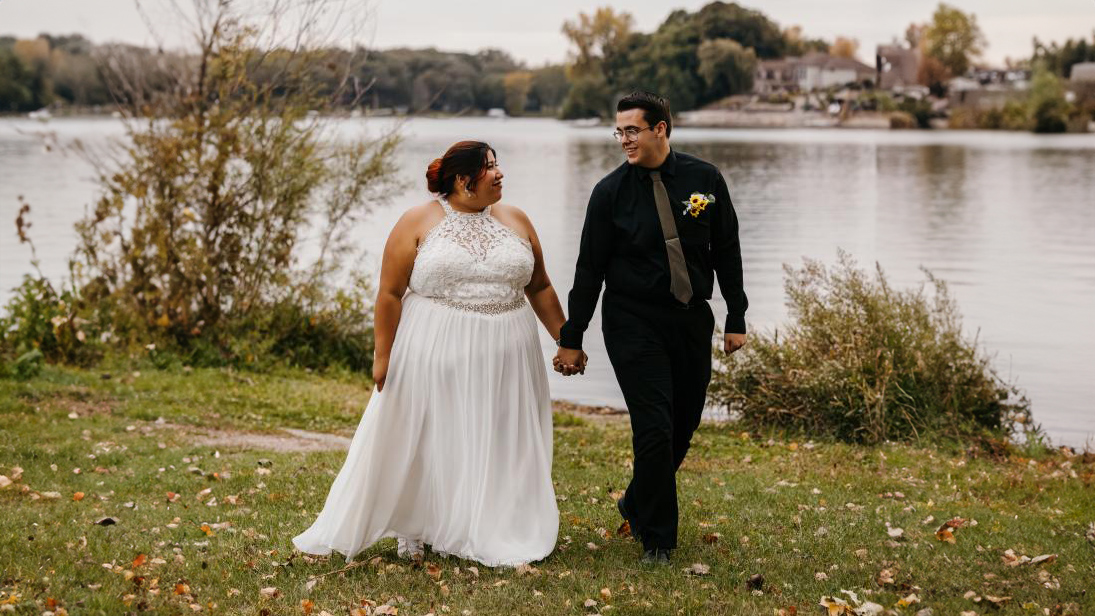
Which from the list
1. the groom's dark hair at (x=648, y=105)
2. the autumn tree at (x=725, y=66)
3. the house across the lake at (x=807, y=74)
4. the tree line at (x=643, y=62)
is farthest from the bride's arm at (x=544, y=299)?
the house across the lake at (x=807, y=74)

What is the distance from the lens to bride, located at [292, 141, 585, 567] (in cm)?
624

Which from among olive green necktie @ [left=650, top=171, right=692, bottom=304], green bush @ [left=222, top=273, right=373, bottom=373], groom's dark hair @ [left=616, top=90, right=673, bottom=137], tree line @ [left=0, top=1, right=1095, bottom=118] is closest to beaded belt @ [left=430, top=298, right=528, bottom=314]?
olive green necktie @ [left=650, top=171, right=692, bottom=304]

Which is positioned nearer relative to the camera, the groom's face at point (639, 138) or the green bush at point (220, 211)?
the groom's face at point (639, 138)

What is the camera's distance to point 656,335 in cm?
625

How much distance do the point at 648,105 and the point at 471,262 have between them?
117 centimetres

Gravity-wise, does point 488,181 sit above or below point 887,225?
above

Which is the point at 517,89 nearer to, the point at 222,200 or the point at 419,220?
the point at 222,200

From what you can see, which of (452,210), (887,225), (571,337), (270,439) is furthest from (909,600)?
(887,225)

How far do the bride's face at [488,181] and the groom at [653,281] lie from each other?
0.49 m

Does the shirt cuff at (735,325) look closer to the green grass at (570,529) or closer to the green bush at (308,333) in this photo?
the green grass at (570,529)

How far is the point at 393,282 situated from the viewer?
6.24 meters

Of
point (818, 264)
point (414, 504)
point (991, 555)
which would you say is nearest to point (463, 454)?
point (414, 504)

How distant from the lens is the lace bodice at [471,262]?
6.20 meters

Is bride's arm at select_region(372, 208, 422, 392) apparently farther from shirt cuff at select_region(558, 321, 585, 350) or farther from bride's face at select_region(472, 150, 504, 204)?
shirt cuff at select_region(558, 321, 585, 350)
